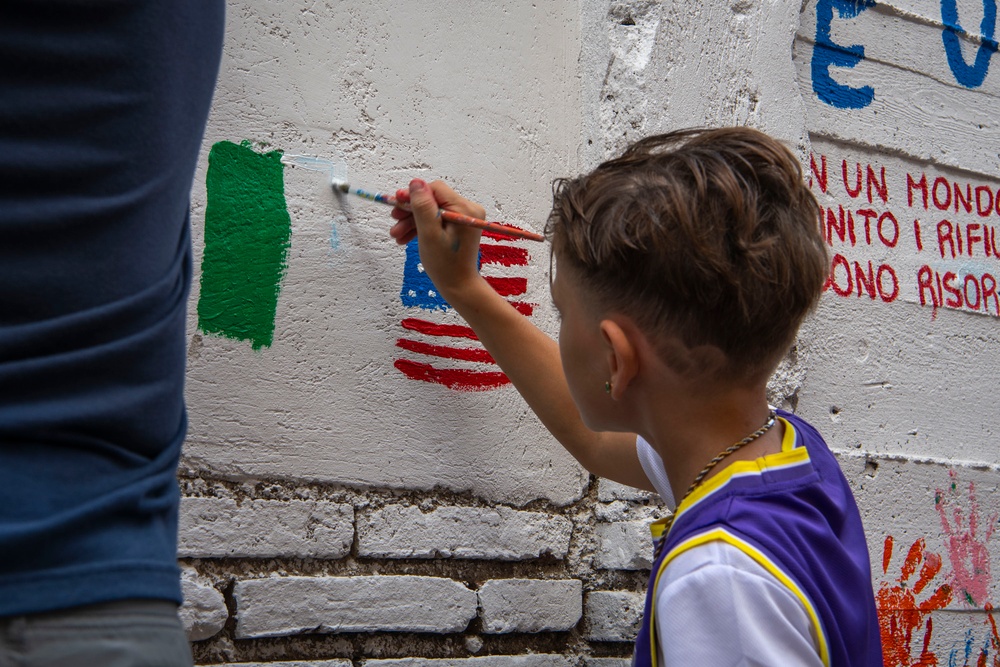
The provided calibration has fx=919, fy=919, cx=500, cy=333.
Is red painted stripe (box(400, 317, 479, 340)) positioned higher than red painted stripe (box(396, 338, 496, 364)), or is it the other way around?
red painted stripe (box(400, 317, 479, 340))

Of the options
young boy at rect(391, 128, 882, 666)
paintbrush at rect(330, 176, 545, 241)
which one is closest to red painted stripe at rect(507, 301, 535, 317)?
paintbrush at rect(330, 176, 545, 241)

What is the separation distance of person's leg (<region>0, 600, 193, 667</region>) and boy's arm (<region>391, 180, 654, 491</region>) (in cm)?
86

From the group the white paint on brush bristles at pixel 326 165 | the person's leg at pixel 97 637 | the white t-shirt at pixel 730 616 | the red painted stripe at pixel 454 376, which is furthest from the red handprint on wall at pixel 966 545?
the person's leg at pixel 97 637

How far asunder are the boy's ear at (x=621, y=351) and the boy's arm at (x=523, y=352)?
371mm

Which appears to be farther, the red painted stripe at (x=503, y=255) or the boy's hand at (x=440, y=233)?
the red painted stripe at (x=503, y=255)

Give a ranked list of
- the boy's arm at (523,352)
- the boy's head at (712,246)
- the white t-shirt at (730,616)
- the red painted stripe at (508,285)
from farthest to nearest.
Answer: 1. the red painted stripe at (508,285)
2. the boy's arm at (523,352)
3. the boy's head at (712,246)
4. the white t-shirt at (730,616)

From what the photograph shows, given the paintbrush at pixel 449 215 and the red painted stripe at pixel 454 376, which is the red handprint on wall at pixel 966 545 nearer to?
the red painted stripe at pixel 454 376

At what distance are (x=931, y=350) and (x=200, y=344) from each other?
187cm

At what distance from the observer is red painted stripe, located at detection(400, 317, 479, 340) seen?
1741 millimetres

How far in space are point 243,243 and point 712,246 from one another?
83cm

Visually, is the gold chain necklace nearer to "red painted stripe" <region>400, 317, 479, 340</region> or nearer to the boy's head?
the boy's head

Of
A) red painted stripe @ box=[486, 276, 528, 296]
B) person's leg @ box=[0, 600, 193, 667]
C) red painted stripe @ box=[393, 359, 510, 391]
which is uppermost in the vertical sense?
red painted stripe @ box=[486, 276, 528, 296]

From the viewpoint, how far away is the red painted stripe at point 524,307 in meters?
1.87

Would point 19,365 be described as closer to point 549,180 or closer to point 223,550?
point 223,550
